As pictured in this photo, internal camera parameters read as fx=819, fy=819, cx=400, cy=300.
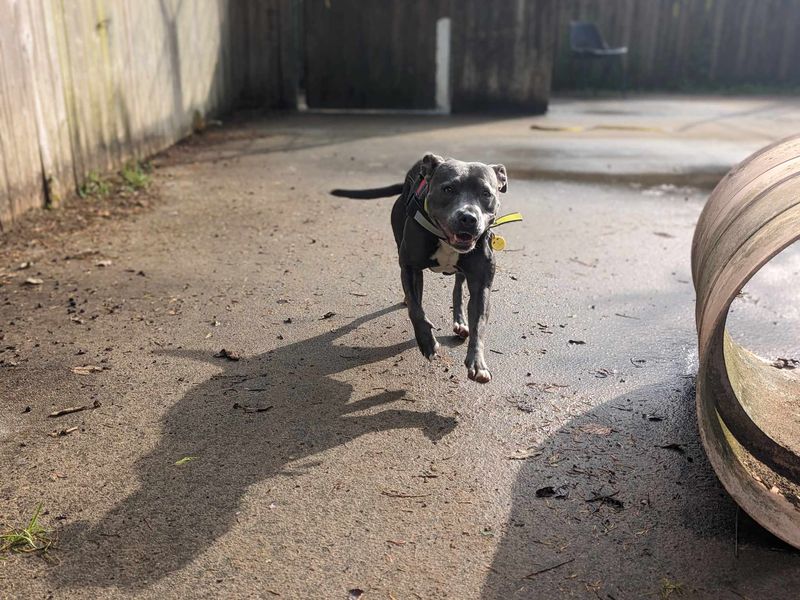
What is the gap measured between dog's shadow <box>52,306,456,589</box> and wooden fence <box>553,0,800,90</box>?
1790cm

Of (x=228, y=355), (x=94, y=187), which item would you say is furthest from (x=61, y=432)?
(x=94, y=187)

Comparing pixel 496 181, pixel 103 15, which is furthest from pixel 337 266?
pixel 103 15

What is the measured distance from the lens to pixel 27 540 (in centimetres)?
282

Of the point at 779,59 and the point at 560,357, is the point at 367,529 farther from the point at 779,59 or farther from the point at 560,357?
the point at 779,59

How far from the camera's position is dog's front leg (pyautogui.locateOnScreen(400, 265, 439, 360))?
4.09 meters

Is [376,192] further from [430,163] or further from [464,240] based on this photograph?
[464,240]

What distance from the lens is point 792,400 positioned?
396cm

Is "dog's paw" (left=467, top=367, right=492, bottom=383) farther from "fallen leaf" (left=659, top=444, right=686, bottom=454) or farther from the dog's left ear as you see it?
the dog's left ear

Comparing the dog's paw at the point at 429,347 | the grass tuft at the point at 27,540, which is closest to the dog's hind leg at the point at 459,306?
the dog's paw at the point at 429,347

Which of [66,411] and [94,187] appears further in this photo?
[94,187]

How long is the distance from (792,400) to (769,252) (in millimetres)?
1526

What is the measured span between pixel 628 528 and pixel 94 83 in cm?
706

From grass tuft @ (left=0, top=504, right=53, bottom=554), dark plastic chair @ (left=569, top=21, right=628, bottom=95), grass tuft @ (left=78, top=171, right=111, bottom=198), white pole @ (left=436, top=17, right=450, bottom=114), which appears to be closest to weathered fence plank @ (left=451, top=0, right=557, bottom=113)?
white pole @ (left=436, top=17, right=450, bottom=114)

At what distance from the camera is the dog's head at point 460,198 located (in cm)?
384
